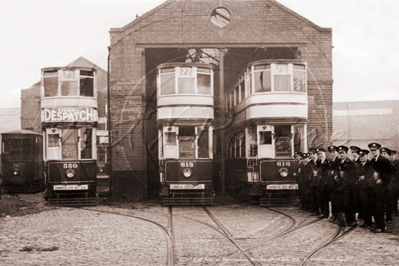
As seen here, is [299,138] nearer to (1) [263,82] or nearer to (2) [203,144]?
(1) [263,82]

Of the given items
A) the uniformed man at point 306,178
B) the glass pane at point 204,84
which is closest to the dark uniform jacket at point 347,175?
the uniformed man at point 306,178

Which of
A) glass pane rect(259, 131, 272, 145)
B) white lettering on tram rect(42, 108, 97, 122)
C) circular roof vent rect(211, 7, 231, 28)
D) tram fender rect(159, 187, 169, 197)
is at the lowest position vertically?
tram fender rect(159, 187, 169, 197)

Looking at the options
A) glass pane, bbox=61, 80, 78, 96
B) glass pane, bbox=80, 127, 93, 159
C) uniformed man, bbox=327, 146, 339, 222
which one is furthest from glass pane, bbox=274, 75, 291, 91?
glass pane, bbox=61, 80, 78, 96

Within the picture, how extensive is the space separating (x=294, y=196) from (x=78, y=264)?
1122 cm

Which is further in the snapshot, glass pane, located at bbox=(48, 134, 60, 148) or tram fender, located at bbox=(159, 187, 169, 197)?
glass pane, located at bbox=(48, 134, 60, 148)

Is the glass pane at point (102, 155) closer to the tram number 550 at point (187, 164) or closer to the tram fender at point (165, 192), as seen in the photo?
the tram fender at point (165, 192)

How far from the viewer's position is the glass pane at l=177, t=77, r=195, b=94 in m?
16.2

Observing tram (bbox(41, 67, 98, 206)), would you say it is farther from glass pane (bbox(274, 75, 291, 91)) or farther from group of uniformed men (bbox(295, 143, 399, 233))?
group of uniformed men (bbox(295, 143, 399, 233))

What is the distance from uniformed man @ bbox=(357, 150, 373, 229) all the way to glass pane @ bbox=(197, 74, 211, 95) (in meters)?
6.97

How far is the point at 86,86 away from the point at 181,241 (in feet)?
30.4

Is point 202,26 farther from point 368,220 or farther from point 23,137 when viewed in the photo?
point 368,220

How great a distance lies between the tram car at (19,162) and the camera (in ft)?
75.4

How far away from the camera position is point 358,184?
408 inches

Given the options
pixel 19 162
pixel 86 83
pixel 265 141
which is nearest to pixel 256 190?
pixel 265 141
